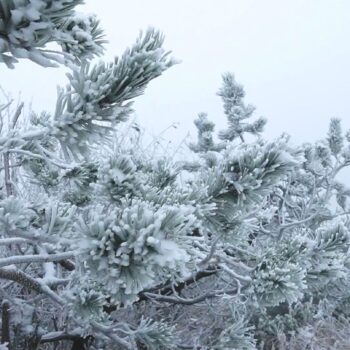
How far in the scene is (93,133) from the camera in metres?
1.63

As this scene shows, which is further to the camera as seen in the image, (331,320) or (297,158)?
(331,320)

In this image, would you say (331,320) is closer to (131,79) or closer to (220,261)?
(220,261)

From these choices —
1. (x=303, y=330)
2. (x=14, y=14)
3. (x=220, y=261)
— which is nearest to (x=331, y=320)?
(x=303, y=330)

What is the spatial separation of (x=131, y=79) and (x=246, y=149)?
645mm

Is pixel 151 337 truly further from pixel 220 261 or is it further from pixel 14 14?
pixel 14 14

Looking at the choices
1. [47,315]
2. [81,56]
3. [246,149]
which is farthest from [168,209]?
[47,315]

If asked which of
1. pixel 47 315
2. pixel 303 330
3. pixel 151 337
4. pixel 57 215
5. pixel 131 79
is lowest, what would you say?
pixel 47 315

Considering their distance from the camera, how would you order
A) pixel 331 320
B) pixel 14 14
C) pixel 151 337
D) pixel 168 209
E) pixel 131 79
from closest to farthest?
1. pixel 14 14
2. pixel 168 209
3. pixel 131 79
4. pixel 151 337
5. pixel 331 320

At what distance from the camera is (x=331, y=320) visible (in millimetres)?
6520

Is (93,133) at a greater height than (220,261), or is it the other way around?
(93,133)

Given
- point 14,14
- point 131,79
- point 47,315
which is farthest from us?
point 47,315

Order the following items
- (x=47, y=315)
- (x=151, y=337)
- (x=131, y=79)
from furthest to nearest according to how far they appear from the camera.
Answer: (x=47, y=315), (x=151, y=337), (x=131, y=79)

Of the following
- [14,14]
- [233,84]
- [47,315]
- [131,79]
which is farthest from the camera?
[233,84]

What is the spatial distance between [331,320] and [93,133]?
5.80m
